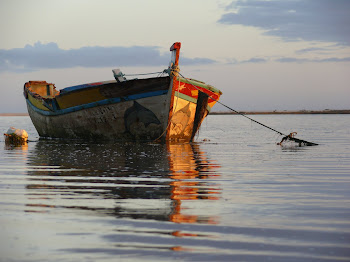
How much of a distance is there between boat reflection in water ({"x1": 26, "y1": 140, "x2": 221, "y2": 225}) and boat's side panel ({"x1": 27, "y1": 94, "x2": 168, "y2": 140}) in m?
6.31

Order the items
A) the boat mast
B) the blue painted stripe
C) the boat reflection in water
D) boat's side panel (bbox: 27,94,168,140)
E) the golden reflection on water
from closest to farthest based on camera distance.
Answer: the golden reflection on water → the boat reflection in water → the boat mast → the blue painted stripe → boat's side panel (bbox: 27,94,168,140)

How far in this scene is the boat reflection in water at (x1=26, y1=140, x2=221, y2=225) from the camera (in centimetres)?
535

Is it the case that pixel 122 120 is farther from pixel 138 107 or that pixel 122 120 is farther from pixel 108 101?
pixel 138 107

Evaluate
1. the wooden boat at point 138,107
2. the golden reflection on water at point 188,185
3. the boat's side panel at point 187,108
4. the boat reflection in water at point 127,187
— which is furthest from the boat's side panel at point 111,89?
the golden reflection on water at point 188,185

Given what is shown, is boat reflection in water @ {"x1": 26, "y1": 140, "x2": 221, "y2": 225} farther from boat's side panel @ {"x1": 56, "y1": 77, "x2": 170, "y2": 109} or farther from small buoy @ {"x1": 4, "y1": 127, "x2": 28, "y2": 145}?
small buoy @ {"x1": 4, "y1": 127, "x2": 28, "y2": 145}

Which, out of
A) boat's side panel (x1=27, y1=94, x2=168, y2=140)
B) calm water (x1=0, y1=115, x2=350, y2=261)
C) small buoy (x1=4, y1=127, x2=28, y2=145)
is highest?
boat's side panel (x1=27, y1=94, x2=168, y2=140)

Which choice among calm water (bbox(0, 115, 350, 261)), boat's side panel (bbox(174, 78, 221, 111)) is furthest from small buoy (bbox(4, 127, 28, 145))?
calm water (bbox(0, 115, 350, 261))

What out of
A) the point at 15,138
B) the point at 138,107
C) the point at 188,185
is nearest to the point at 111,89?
the point at 138,107

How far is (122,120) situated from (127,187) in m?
11.5

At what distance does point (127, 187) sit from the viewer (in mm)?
7168

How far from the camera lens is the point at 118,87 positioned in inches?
705

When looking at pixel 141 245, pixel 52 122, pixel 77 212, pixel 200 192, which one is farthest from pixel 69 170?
pixel 52 122

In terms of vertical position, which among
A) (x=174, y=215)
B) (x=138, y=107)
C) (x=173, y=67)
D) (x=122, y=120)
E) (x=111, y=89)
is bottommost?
(x=174, y=215)

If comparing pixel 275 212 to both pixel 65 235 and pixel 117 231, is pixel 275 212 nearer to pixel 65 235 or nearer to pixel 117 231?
pixel 117 231
